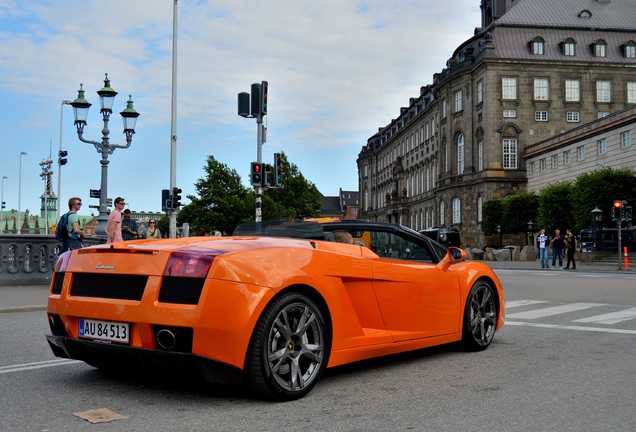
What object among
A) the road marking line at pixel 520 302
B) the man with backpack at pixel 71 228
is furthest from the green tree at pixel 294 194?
the road marking line at pixel 520 302

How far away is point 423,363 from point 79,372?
297 centimetres

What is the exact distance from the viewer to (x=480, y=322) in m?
7.12

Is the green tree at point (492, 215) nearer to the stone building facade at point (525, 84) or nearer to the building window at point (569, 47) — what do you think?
the stone building facade at point (525, 84)

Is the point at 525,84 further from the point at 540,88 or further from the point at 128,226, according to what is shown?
the point at 128,226

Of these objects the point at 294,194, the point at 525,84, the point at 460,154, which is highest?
the point at 525,84

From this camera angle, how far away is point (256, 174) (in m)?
21.0

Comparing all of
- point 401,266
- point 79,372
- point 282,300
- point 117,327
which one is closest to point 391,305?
point 401,266

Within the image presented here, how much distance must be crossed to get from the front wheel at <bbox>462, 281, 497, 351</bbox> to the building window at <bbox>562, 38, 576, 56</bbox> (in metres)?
71.1

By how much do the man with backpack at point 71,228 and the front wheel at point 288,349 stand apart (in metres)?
10.1

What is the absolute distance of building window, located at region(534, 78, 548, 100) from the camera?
72.1 m

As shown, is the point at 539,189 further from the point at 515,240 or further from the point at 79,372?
the point at 79,372

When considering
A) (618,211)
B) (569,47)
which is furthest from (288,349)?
(569,47)

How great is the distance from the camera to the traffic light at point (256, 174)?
823 inches

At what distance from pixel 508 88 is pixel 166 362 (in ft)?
235
